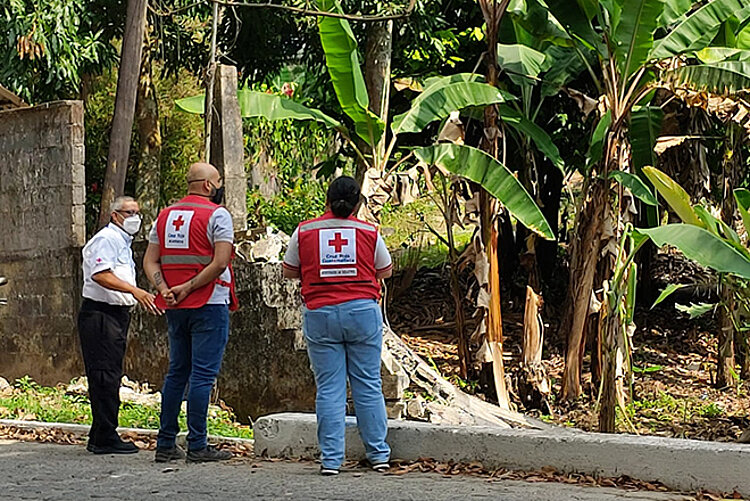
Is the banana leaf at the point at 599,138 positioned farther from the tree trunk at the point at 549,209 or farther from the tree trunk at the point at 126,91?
the tree trunk at the point at 126,91

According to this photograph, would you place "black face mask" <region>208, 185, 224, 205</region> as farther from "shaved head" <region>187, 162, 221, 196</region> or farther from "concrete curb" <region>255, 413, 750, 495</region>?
"concrete curb" <region>255, 413, 750, 495</region>

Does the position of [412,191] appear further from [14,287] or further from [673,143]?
[14,287]

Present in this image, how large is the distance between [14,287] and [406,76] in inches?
274

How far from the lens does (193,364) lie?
24.6ft

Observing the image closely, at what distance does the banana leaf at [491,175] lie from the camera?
1156cm

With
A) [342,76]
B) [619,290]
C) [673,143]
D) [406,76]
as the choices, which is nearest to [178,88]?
[406,76]

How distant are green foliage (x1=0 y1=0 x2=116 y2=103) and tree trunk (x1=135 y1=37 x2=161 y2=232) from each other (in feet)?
3.32

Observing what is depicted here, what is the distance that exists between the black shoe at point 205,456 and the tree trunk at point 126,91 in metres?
3.50

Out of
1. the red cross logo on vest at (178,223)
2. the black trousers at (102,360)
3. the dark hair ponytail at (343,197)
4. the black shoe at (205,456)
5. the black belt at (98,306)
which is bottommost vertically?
the black shoe at (205,456)

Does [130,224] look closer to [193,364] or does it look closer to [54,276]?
[193,364]

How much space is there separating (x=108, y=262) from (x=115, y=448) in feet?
4.33

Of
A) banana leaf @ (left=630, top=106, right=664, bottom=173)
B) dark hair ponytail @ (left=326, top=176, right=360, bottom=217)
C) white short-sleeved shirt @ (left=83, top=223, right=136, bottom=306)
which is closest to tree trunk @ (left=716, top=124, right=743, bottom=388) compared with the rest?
banana leaf @ (left=630, top=106, right=664, bottom=173)

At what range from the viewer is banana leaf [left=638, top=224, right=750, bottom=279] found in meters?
8.05

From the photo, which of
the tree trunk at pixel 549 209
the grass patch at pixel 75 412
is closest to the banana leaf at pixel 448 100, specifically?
the grass patch at pixel 75 412
